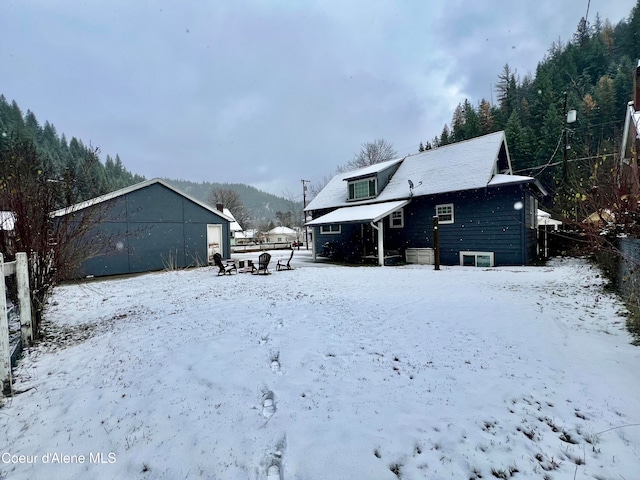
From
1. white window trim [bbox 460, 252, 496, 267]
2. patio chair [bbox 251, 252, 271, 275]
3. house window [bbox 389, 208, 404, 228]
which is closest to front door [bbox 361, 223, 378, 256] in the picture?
house window [bbox 389, 208, 404, 228]

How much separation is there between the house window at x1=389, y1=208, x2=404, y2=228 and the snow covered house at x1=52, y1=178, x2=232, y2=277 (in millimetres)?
10338

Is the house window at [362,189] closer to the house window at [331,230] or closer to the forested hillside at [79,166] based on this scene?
the house window at [331,230]

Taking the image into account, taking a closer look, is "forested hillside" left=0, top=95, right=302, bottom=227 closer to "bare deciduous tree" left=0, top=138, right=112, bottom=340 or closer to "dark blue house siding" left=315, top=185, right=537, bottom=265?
"bare deciduous tree" left=0, top=138, right=112, bottom=340

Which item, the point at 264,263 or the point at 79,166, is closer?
the point at 79,166

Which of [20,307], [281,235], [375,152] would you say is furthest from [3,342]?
[281,235]

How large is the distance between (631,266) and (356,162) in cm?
3653

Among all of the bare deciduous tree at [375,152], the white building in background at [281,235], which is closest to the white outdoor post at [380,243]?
the bare deciduous tree at [375,152]

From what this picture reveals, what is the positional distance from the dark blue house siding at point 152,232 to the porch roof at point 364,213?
6937 mm

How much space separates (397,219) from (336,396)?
14.4 metres

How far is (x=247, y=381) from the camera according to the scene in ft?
11.0

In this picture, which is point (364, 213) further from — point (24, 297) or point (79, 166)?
point (24, 297)

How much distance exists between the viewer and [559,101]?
37656 mm

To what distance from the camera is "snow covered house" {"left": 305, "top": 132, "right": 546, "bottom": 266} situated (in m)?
13.0

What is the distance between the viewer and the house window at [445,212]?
575 inches
